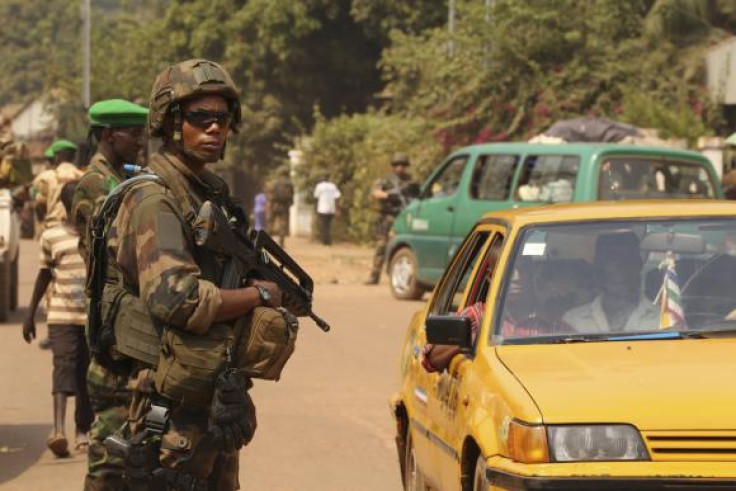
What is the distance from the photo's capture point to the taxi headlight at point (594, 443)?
5297 millimetres

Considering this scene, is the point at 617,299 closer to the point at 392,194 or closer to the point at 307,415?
the point at 307,415

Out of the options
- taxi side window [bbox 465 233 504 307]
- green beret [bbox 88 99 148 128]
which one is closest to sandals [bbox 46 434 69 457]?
green beret [bbox 88 99 148 128]

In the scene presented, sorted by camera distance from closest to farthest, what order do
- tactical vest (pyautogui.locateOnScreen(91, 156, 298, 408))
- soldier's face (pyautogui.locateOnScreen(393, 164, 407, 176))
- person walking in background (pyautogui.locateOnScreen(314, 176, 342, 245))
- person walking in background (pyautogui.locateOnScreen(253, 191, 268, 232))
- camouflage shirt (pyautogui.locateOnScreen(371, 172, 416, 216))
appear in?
→ 1. tactical vest (pyautogui.locateOnScreen(91, 156, 298, 408))
2. camouflage shirt (pyautogui.locateOnScreen(371, 172, 416, 216))
3. soldier's face (pyautogui.locateOnScreen(393, 164, 407, 176))
4. person walking in background (pyautogui.locateOnScreen(314, 176, 342, 245))
5. person walking in background (pyautogui.locateOnScreen(253, 191, 268, 232))

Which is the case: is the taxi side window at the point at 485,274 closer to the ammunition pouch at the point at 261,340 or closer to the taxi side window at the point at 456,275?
the taxi side window at the point at 456,275

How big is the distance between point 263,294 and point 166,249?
35cm

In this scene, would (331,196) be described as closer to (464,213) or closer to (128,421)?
(464,213)

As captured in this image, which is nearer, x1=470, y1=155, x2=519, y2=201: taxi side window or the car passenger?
the car passenger

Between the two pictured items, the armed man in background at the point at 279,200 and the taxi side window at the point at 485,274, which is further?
the armed man in background at the point at 279,200

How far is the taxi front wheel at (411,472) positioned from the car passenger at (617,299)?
120 centimetres

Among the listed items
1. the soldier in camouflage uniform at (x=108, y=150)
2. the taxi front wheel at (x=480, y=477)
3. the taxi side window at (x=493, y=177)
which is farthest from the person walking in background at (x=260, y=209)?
the taxi front wheel at (x=480, y=477)

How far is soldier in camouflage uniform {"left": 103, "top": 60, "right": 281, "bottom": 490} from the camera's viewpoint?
16.3 feet

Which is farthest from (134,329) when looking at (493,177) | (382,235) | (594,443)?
(382,235)

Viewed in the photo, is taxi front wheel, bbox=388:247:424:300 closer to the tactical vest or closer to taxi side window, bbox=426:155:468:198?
taxi side window, bbox=426:155:468:198

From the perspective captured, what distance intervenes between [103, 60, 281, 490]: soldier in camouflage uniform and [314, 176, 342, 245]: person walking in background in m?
29.7
